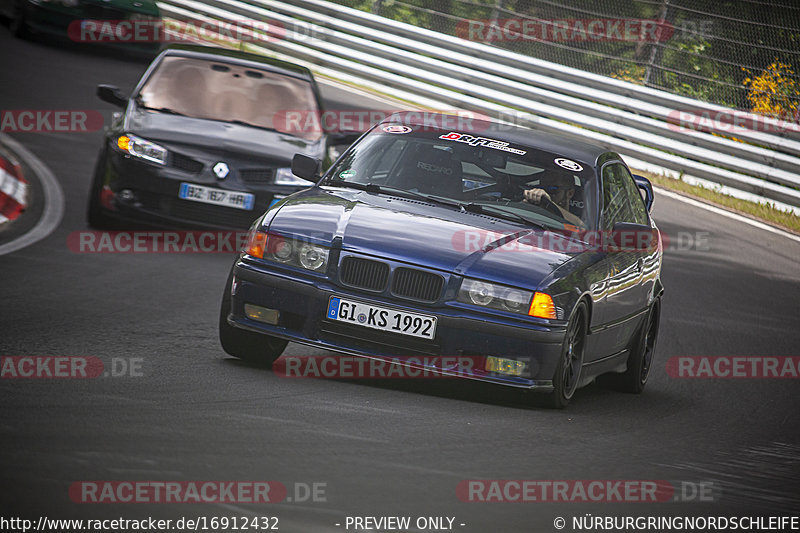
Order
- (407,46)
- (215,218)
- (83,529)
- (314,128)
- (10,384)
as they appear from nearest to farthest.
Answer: (83,529) → (10,384) → (215,218) → (314,128) → (407,46)

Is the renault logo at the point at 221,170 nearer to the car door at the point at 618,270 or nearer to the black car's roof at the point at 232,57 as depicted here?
the black car's roof at the point at 232,57

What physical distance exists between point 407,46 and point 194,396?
648 inches

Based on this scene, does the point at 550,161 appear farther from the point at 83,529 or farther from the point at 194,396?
the point at 83,529

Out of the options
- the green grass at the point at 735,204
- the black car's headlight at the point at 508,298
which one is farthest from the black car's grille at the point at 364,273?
the green grass at the point at 735,204

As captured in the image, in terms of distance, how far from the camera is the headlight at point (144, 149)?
440 inches

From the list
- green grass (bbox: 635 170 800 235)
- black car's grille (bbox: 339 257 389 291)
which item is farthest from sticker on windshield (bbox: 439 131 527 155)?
green grass (bbox: 635 170 800 235)

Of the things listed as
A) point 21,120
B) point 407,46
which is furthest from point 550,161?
point 407,46

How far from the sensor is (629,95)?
1986 cm

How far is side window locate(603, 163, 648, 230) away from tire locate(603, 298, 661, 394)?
0.68 metres

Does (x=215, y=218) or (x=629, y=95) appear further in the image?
(x=629, y=95)

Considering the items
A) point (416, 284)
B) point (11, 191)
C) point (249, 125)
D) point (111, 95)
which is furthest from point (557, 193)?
point (11, 191)

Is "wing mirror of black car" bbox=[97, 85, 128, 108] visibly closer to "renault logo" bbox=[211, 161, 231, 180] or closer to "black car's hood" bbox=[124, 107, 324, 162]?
"black car's hood" bbox=[124, 107, 324, 162]

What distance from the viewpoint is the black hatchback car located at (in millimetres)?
11164

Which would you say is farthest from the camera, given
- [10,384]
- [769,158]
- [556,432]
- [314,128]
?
[769,158]
